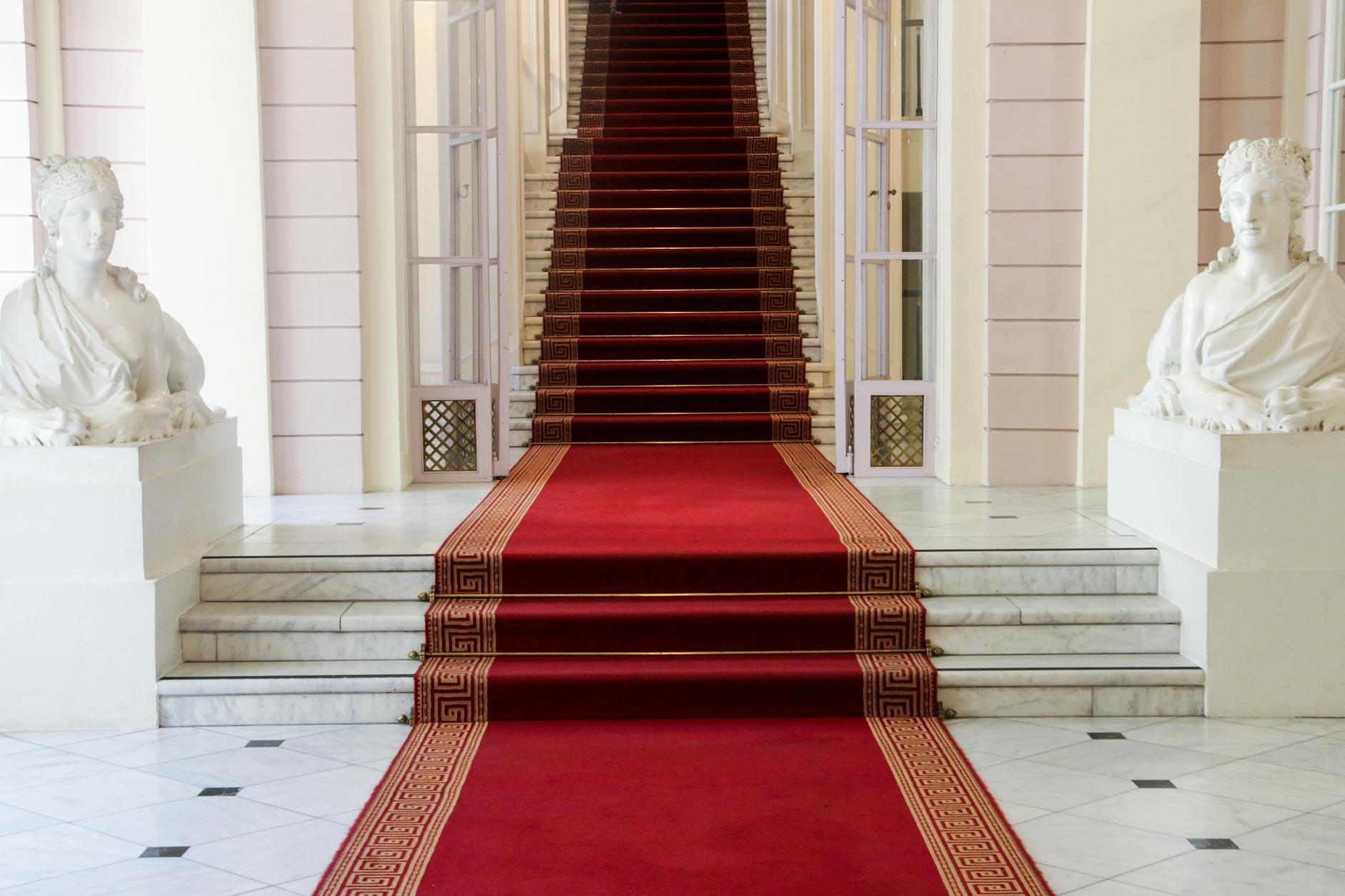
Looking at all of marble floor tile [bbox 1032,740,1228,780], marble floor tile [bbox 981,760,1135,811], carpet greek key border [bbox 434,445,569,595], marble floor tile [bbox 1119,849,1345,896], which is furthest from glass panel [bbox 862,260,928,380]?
marble floor tile [bbox 1119,849,1345,896]

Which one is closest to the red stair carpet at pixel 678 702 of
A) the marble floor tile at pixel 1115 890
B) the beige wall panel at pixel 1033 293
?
the marble floor tile at pixel 1115 890

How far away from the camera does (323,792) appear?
3947mm

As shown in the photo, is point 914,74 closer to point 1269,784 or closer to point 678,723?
point 678,723

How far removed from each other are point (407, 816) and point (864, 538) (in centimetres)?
223

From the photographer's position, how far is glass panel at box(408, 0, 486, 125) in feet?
23.0

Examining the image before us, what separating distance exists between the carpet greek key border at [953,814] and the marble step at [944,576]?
2.29ft

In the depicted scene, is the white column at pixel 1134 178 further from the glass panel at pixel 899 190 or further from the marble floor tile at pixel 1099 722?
the marble floor tile at pixel 1099 722

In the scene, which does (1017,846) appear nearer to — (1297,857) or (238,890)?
(1297,857)

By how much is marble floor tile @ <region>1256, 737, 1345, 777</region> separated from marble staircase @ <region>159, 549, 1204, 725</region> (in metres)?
0.40

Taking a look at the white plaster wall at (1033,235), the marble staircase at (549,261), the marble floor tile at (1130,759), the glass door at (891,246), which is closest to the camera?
the marble floor tile at (1130,759)

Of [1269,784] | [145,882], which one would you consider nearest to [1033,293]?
[1269,784]

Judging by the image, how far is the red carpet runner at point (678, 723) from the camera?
340 centimetres

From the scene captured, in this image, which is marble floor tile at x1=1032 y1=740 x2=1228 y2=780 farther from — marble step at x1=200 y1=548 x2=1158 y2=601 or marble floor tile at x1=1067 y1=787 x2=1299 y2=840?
marble step at x1=200 y1=548 x2=1158 y2=601

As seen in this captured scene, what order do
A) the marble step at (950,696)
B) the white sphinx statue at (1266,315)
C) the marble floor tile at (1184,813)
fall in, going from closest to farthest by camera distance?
1. the marble floor tile at (1184,813)
2. the marble step at (950,696)
3. the white sphinx statue at (1266,315)
